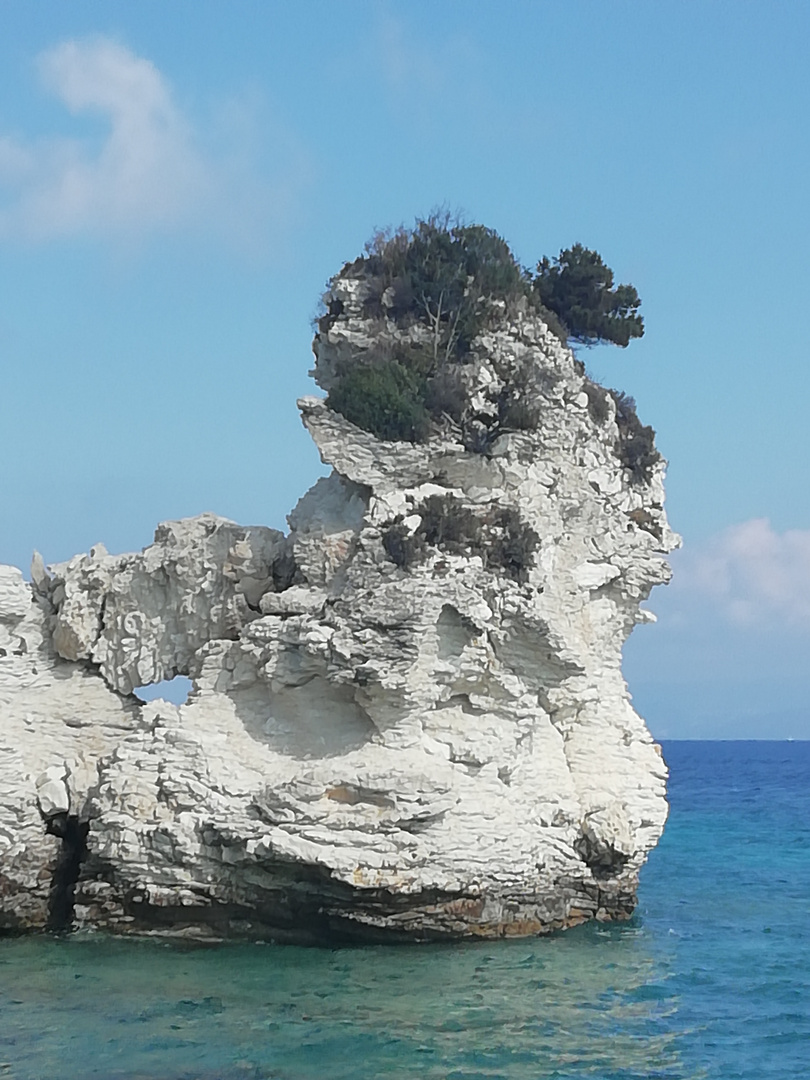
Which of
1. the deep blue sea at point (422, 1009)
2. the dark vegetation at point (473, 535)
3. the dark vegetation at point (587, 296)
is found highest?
the dark vegetation at point (587, 296)

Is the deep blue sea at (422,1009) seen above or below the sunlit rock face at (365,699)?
below

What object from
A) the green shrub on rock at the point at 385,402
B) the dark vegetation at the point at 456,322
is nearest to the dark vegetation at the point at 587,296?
the dark vegetation at the point at 456,322

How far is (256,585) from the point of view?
20.4 metres

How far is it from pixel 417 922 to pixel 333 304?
10.2 meters

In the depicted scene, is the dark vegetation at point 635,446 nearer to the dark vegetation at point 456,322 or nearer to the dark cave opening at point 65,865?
the dark vegetation at point 456,322

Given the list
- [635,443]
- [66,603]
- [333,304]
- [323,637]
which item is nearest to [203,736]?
[323,637]

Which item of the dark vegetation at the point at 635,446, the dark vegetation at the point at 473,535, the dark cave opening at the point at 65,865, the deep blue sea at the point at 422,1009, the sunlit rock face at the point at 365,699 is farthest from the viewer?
the dark vegetation at the point at 635,446

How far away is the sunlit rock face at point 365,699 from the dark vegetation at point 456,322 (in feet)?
0.72

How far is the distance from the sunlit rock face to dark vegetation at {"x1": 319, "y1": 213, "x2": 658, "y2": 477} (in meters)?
0.22

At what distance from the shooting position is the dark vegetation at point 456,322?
20.0 m

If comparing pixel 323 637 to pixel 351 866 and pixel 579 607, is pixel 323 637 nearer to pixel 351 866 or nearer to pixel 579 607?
pixel 351 866

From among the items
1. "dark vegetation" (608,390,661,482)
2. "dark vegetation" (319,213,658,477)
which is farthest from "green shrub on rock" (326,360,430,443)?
"dark vegetation" (608,390,661,482)

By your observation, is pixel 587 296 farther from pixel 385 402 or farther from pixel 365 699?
pixel 365 699

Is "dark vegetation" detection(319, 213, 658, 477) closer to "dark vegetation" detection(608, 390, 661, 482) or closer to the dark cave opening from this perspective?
"dark vegetation" detection(608, 390, 661, 482)
